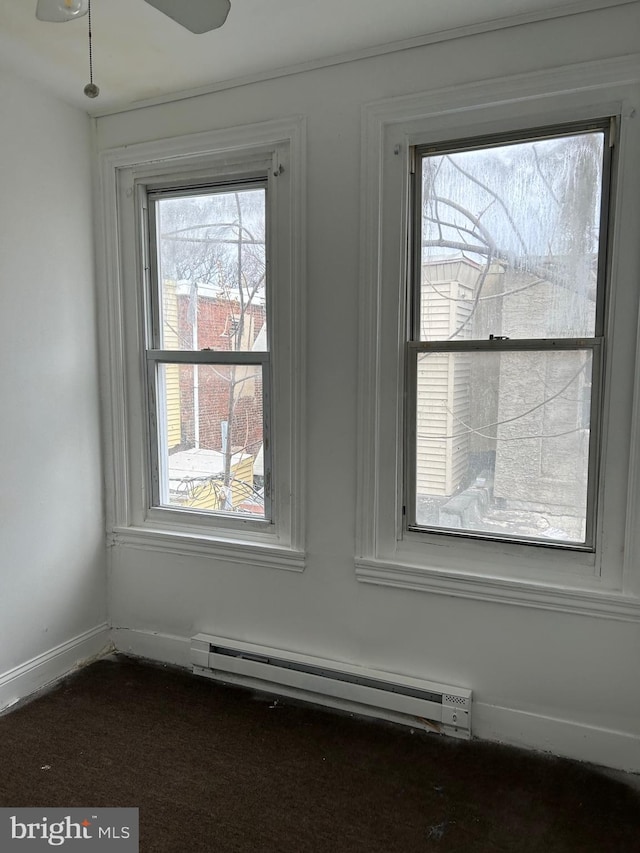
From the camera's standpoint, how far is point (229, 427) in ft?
8.75

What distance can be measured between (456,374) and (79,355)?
1.70m

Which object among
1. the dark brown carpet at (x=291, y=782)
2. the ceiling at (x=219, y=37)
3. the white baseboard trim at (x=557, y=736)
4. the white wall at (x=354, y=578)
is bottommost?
the dark brown carpet at (x=291, y=782)

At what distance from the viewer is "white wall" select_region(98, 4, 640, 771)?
2045 mm

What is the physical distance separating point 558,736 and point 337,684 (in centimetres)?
84

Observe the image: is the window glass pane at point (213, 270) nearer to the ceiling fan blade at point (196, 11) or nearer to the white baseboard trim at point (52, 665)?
the ceiling fan blade at point (196, 11)

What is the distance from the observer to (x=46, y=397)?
2.54 metres

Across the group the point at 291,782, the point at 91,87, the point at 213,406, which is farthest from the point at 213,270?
the point at 291,782

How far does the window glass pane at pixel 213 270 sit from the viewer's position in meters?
2.54

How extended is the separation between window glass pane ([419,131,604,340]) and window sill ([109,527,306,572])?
3.58 feet

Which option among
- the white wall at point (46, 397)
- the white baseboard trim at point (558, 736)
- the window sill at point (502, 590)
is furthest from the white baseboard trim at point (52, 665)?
the white baseboard trim at point (558, 736)

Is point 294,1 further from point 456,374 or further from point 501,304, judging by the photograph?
point 456,374

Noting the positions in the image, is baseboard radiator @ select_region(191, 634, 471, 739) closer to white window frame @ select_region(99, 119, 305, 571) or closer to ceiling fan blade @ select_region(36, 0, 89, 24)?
white window frame @ select_region(99, 119, 305, 571)

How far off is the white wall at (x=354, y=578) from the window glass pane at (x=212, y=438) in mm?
287

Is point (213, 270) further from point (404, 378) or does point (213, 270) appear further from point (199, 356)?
point (404, 378)
